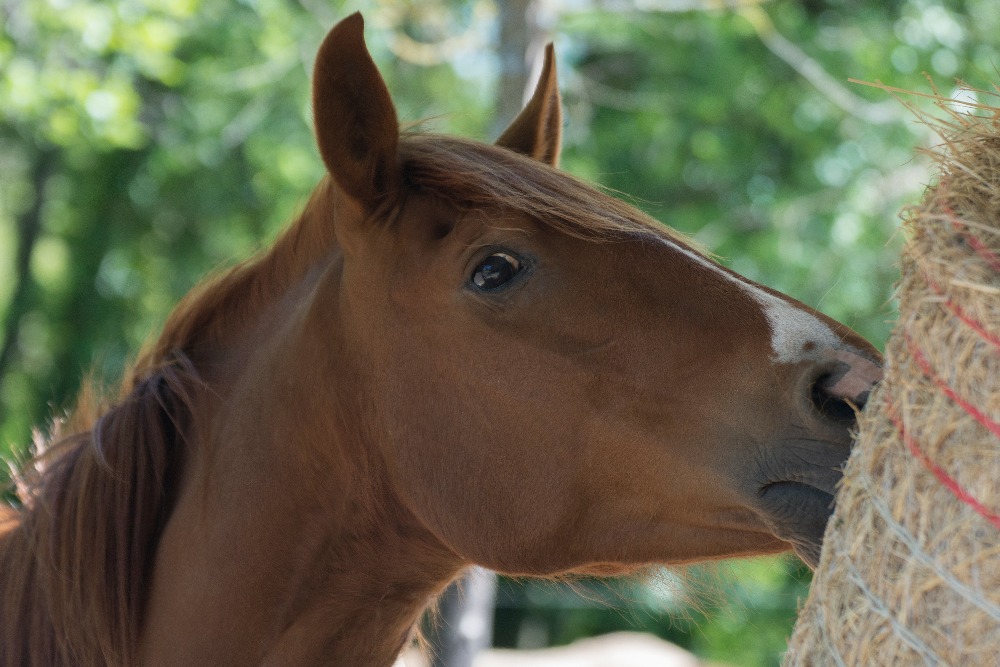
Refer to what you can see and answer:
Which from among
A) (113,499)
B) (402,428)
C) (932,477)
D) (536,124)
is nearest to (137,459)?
(113,499)

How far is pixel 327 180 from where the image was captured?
2324 millimetres

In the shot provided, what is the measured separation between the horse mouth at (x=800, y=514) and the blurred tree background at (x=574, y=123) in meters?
4.65

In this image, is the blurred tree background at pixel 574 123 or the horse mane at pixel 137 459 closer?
the horse mane at pixel 137 459

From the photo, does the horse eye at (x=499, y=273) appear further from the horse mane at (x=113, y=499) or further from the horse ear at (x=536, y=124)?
the horse ear at (x=536, y=124)

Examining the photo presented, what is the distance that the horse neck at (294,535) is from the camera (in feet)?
6.91

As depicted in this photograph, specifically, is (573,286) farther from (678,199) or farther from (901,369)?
(678,199)

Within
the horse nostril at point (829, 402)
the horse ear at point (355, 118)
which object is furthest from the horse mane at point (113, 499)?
the horse nostril at point (829, 402)

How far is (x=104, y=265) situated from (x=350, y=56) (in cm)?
1276

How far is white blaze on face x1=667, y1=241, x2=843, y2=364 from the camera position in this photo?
170 cm

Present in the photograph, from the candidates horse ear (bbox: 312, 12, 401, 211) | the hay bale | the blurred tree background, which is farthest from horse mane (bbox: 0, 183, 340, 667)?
the blurred tree background

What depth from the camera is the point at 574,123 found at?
9.56m

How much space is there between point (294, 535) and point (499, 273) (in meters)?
0.77

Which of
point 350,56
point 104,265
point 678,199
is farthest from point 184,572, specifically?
point 104,265

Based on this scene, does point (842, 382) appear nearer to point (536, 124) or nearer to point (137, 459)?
point (536, 124)
